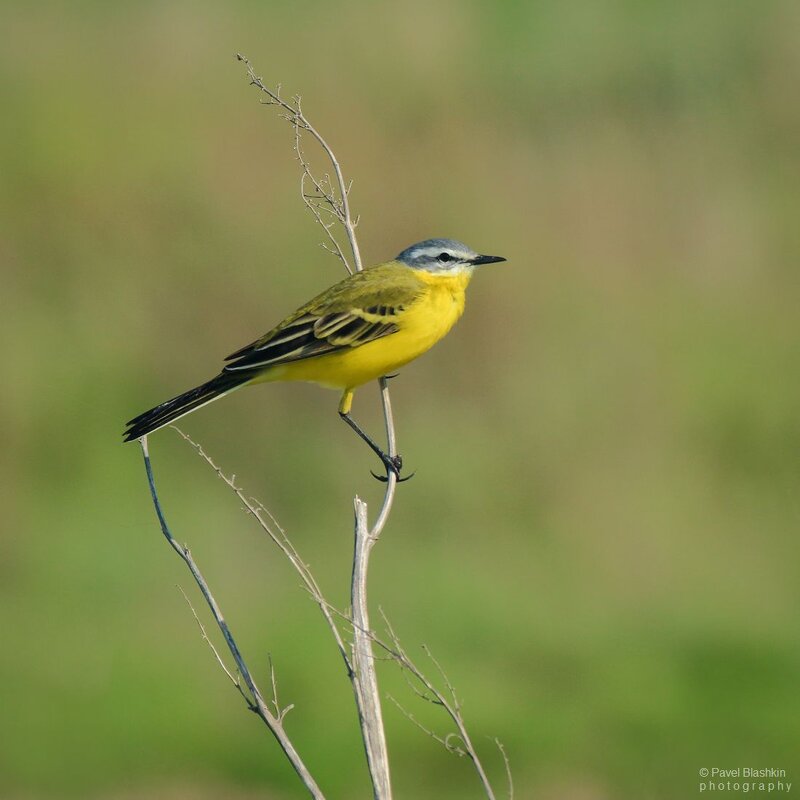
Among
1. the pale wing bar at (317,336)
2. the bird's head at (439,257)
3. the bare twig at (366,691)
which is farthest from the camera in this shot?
the bird's head at (439,257)

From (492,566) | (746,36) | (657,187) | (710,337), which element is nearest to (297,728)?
(492,566)

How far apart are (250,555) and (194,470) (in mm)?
939

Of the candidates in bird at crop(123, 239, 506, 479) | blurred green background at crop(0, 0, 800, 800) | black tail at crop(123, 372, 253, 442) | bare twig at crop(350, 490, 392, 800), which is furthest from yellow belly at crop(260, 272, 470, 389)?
blurred green background at crop(0, 0, 800, 800)

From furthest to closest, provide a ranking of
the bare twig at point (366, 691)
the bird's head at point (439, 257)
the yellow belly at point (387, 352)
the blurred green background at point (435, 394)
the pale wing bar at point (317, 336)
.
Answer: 1. the blurred green background at point (435, 394)
2. the bird's head at point (439, 257)
3. the yellow belly at point (387, 352)
4. the pale wing bar at point (317, 336)
5. the bare twig at point (366, 691)

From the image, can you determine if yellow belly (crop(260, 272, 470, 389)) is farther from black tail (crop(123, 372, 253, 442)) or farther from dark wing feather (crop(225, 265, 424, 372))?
black tail (crop(123, 372, 253, 442))

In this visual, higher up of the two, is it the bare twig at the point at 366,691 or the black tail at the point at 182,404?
the black tail at the point at 182,404

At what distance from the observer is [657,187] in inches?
488

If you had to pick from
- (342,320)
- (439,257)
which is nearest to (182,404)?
(342,320)

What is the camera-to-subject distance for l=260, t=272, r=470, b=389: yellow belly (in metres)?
6.11

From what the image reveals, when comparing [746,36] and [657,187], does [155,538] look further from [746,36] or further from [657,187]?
[746,36]

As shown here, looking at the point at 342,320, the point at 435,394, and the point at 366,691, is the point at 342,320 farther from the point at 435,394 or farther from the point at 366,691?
the point at 435,394

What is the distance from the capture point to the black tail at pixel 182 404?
17.3 feet

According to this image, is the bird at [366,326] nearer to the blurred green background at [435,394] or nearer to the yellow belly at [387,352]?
the yellow belly at [387,352]

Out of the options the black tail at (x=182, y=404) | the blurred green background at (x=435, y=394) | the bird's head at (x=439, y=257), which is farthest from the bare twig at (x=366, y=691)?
the blurred green background at (x=435, y=394)
